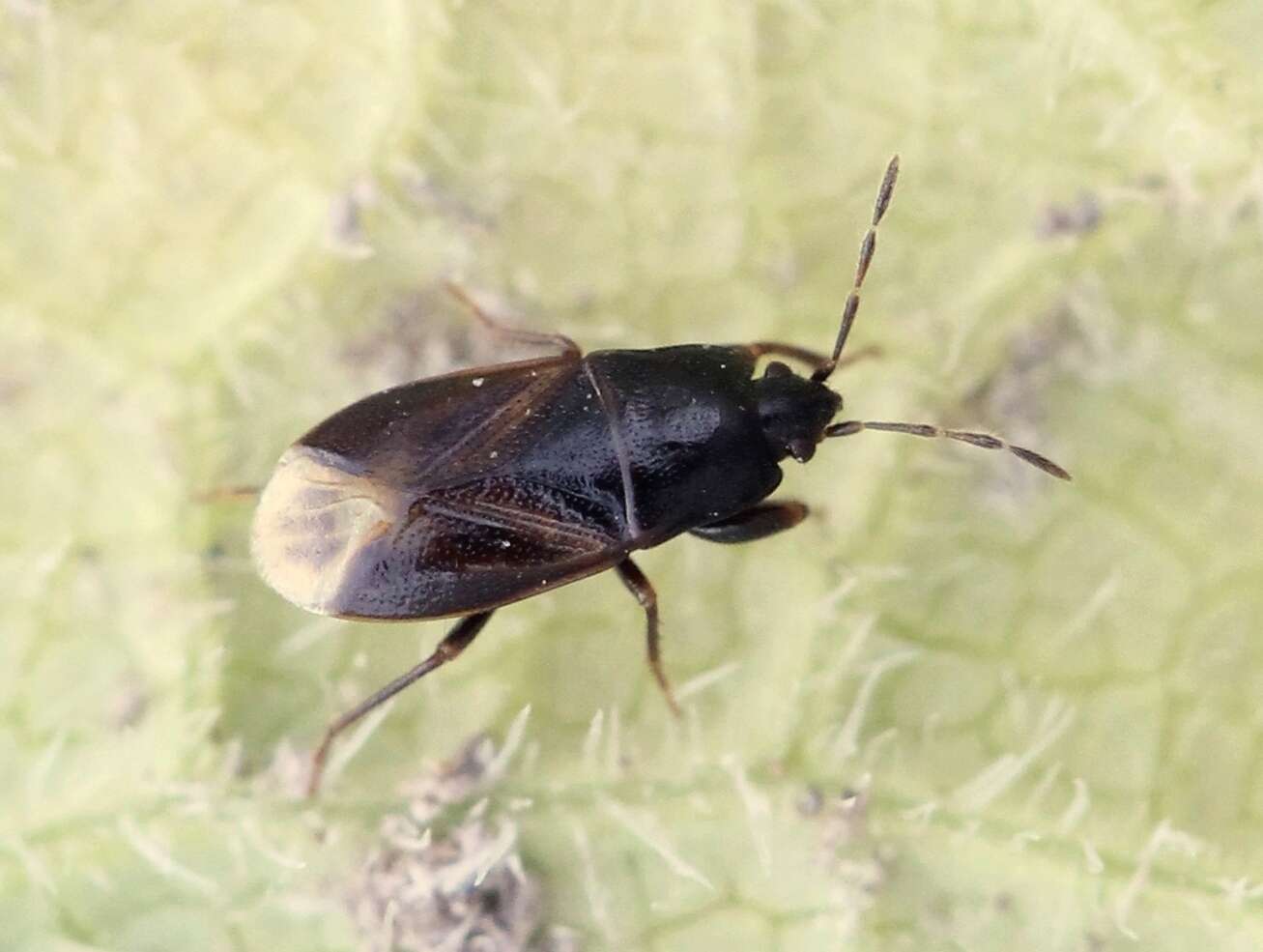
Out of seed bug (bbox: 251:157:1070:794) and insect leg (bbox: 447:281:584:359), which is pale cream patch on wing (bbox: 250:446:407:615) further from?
insect leg (bbox: 447:281:584:359)

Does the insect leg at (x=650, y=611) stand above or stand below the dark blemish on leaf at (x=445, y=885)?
above

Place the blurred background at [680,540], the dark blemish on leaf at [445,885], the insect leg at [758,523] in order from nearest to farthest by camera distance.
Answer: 1. the dark blemish on leaf at [445,885]
2. the blurred background at [680,540]
3. the insect leg at [758,523]

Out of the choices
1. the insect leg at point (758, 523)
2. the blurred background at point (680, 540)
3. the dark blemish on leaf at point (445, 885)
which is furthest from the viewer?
the insect leg at point (758, 523)

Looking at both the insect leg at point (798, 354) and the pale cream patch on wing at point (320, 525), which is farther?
the insect leg at point (798, 354)

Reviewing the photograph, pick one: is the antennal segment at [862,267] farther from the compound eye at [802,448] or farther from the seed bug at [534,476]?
the compound eye at [802,448]

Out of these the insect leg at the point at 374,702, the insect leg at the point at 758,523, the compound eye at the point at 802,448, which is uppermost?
the compound eye at the point at 802,448

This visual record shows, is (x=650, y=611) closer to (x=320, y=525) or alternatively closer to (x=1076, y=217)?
(x=320, y=525)

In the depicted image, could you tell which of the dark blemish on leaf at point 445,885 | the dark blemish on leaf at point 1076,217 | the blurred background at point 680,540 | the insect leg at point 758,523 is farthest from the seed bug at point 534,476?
the dark blemish on leaf at point 1076,217
